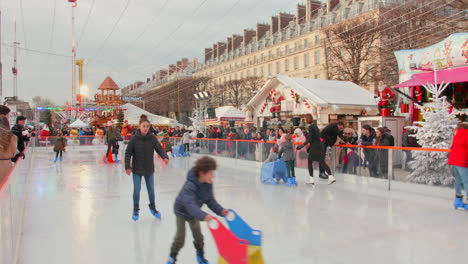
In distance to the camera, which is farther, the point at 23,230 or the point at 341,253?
the point at 23,230

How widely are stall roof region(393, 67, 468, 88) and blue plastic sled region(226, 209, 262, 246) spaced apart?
31.3 feet

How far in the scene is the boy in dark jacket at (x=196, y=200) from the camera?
337cm

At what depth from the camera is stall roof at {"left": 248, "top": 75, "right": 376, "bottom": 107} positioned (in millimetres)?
16766

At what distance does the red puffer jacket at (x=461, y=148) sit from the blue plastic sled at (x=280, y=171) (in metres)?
4.06

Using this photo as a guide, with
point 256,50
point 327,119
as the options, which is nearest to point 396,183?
point 327,119

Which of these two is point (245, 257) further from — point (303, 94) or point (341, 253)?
point (303, 94)

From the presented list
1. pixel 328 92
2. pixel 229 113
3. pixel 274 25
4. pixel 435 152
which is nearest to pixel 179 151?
pixel 229 113

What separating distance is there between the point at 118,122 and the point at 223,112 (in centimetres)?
1717

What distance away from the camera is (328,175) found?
9.62 metres

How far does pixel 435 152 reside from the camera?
A: 7.90 m

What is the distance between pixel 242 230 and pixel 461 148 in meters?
4.58

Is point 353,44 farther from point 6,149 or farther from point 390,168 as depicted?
point 6,149

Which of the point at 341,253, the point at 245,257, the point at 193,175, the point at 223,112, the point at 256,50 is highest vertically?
the point at 256,50

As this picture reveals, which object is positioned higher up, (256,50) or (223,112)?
(256,50)
